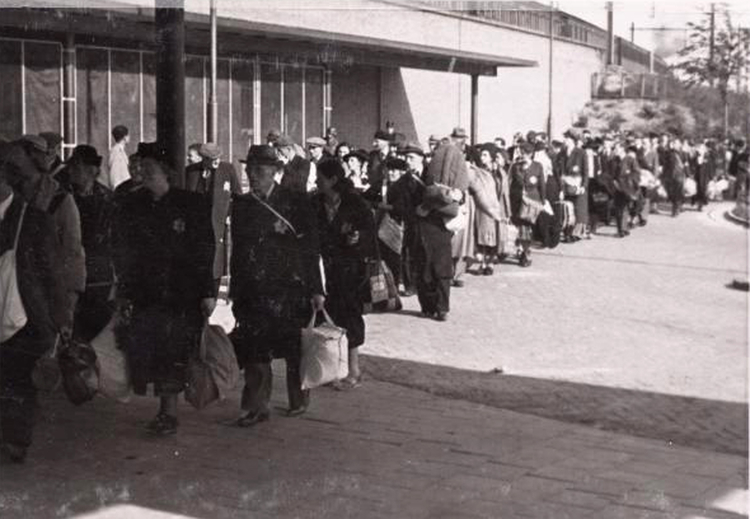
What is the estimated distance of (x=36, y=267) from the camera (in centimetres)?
671

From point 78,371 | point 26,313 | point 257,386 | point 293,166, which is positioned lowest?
point 257,386

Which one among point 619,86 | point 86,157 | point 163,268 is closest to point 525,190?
point 86,157

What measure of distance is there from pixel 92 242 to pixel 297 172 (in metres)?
5.37

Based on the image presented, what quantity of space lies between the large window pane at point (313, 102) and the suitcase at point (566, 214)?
17.5ft

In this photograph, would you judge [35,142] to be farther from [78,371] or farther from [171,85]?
[78,371]

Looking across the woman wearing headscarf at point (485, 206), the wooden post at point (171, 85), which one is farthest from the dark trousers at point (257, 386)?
the woman wearing headscarf at point (485, 206)

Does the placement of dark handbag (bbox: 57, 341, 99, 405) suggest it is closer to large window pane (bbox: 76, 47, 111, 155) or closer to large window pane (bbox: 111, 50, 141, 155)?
large window pane (bbox: 76, 47, 111, 155)

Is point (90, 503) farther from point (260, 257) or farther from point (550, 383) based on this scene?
point (550, 383)

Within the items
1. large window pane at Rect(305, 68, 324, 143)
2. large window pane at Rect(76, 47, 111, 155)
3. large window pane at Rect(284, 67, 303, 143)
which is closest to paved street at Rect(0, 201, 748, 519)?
large window pane at Rect(76, 47, 111, 155)

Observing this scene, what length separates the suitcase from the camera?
20281mm

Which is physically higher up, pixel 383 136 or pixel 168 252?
pixel 383 136

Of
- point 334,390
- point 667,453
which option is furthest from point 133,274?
point 667,453

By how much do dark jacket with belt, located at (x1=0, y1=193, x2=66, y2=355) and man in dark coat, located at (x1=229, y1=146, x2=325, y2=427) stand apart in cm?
118

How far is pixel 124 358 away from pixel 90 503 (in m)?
1.40
